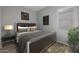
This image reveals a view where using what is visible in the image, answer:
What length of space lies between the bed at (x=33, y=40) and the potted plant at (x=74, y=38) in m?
0.30

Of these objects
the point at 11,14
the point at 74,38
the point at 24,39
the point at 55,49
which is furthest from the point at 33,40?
the point at 74,38

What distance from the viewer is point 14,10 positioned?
188 centimetres

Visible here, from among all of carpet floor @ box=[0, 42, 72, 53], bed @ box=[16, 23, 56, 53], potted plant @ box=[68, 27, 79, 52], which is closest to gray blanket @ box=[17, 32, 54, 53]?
bed @ box=[16, 23, 56, 53]

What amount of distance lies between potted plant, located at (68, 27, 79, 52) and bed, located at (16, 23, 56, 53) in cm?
30

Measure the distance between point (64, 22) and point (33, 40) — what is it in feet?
2.27

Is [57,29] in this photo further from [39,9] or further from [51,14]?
[39,9]

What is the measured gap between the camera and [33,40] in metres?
1.87

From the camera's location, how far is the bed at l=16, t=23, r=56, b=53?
6.08 ft

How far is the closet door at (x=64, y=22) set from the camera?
1.88 metres

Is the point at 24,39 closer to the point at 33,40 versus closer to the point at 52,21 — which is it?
the point at 33,40

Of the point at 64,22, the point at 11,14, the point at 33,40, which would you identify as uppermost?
the point at 11,14
